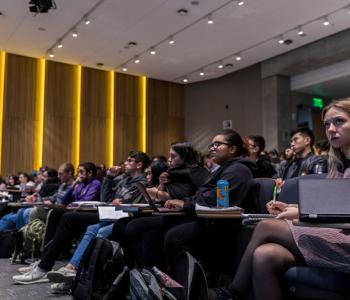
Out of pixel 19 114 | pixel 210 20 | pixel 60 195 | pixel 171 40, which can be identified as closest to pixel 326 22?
pixel 210 20

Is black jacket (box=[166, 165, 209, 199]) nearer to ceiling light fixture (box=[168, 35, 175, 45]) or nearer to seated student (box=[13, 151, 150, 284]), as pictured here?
seated student (box=[13, 151, 150, 284])

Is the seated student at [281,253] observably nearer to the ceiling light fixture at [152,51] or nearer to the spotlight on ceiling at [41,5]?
the spotlight on ceiling at [41,5]

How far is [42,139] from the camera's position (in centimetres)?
973

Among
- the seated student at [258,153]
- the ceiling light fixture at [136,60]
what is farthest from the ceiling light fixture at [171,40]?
the seated student at [258,153]

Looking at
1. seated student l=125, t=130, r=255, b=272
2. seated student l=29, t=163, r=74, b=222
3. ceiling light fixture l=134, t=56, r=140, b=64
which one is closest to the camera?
seated student l=125, t=130, r=255, b=272

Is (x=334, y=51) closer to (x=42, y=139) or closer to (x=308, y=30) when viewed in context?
(x=308, y=30)

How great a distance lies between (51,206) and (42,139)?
20.4 feet

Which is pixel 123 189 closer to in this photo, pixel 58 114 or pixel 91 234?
pixel 91 234

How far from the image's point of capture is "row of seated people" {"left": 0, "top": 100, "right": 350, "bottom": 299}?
69.6 inches

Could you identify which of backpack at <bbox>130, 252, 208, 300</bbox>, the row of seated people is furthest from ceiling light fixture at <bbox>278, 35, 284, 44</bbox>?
backpack at <bbox>130, 252, 208, 300</bbox>

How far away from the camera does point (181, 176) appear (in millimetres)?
3168

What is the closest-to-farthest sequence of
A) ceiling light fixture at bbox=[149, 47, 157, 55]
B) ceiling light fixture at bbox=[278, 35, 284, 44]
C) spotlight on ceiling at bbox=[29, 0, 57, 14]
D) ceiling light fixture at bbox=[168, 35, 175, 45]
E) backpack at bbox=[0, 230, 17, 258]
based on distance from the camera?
backpack at bbox=[0, 230, 17, 258] → spotlight on ceiling at bbox=[29, 0, 57, 14] → ceiling light fixture at bbox=[278, 35, 284, 44] → ceiling light fixture at bbox=[168, 35, 175, 45] → ceiling light fixture at bbox=[149, 47, 157, 55]

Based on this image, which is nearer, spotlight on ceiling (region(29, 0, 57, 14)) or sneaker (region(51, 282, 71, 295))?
sneaker (region(51, 282, 71, 295))

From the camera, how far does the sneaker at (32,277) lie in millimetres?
3365
